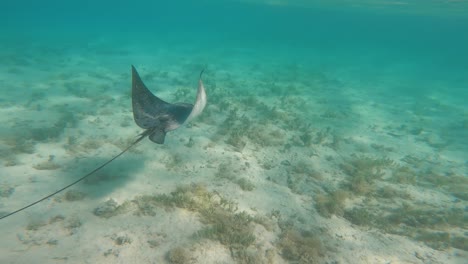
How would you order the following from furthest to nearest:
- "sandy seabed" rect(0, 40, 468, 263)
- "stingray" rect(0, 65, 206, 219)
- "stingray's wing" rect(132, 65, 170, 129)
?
"stingray's wing" rect(132, 65, 170, 129)
"stingray" rect(0, 65, 206, 219)
"sandy seabed" rect(0, 40, 468, 263)

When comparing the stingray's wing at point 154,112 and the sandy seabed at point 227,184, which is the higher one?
the stingray's wing at point 154,112

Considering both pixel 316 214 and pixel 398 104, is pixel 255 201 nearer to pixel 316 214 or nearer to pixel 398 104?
pixel 316 214

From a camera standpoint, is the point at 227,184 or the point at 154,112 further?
the point at 227,184

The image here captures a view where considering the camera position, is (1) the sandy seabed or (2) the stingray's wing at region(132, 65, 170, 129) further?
(2) the stingray's wing at region(132, 65, 170, 129)

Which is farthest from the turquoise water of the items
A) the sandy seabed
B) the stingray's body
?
the stingray's body

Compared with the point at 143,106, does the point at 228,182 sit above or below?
below

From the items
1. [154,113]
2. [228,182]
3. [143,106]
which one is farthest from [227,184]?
[143,106]

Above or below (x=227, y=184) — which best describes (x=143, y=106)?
above

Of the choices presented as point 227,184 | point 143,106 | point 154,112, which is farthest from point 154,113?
point 227,184

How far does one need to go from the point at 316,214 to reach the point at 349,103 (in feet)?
39.7

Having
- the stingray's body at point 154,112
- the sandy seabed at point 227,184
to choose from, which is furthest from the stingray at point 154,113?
the sandy seabed at point 227,184

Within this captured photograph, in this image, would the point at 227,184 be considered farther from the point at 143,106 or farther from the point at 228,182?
the point at 143,106

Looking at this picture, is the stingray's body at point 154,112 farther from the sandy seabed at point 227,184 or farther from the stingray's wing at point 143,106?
the sandy seabed at point 227,184

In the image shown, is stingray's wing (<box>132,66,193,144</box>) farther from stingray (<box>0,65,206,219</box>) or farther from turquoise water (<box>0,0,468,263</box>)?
turquoise water (<box>0,0,468,263</box>)
